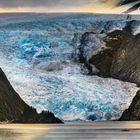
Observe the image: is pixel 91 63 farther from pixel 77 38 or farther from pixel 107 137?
pixel 107 137

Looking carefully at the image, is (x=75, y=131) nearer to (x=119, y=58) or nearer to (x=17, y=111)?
(x=17, y=111)

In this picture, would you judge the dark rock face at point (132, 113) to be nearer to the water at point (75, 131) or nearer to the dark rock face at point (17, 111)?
the water at point (75, 131)

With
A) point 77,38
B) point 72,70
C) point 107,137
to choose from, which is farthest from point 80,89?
point 107,137

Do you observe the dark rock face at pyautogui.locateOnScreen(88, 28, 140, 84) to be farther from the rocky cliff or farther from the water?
the water

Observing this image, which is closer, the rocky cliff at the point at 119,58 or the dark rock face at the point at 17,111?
the dark rock face at the point at 17,111

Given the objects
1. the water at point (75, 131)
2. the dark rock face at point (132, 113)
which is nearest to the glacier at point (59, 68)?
the dark rock face at point (132, 113)

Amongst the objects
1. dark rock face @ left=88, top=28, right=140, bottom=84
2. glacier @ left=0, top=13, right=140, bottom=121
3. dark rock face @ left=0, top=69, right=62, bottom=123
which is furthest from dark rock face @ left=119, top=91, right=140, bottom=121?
dark rock face @ left=0, top=69, right=62, bottom=123
